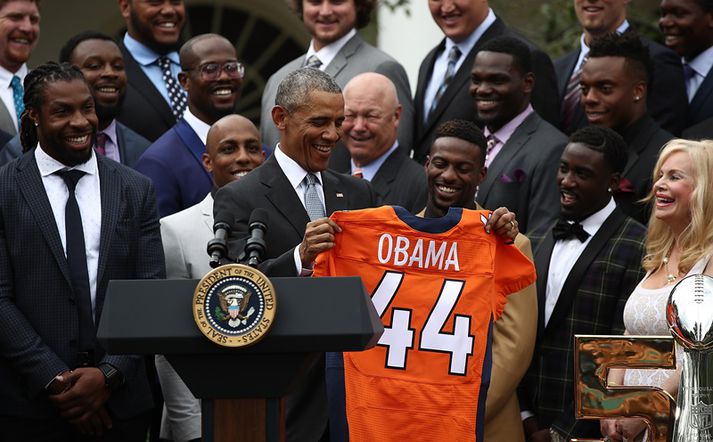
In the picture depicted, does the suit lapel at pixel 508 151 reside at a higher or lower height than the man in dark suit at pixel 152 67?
lower

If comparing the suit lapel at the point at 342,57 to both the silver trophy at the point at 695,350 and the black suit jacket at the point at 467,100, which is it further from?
the silver trophy at the point at 695,350

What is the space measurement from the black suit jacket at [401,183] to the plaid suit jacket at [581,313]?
87 cm

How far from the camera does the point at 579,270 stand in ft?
22.0

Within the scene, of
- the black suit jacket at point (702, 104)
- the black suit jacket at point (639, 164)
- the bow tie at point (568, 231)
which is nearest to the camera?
the bow tie at point (568, 231)

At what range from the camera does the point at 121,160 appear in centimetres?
749

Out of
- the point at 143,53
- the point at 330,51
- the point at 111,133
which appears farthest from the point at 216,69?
the point at 330,51

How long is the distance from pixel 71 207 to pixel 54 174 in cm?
20

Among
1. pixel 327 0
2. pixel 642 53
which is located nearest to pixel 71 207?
pixel 327 0

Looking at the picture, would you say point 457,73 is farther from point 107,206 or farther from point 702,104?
point 107,206

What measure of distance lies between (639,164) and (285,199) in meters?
2.28

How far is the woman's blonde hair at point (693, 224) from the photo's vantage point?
6012 millimetres

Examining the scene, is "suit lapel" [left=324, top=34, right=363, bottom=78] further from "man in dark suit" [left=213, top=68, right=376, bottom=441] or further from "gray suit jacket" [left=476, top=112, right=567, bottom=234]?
"man in dark suit" [left=213, top=68, right=376, bottom=441]

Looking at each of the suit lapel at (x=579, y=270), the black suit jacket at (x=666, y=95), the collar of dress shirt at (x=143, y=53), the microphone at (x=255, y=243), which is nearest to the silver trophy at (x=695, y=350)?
the microphone at (x=255, y=243)

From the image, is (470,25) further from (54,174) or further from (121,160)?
(54,174)
